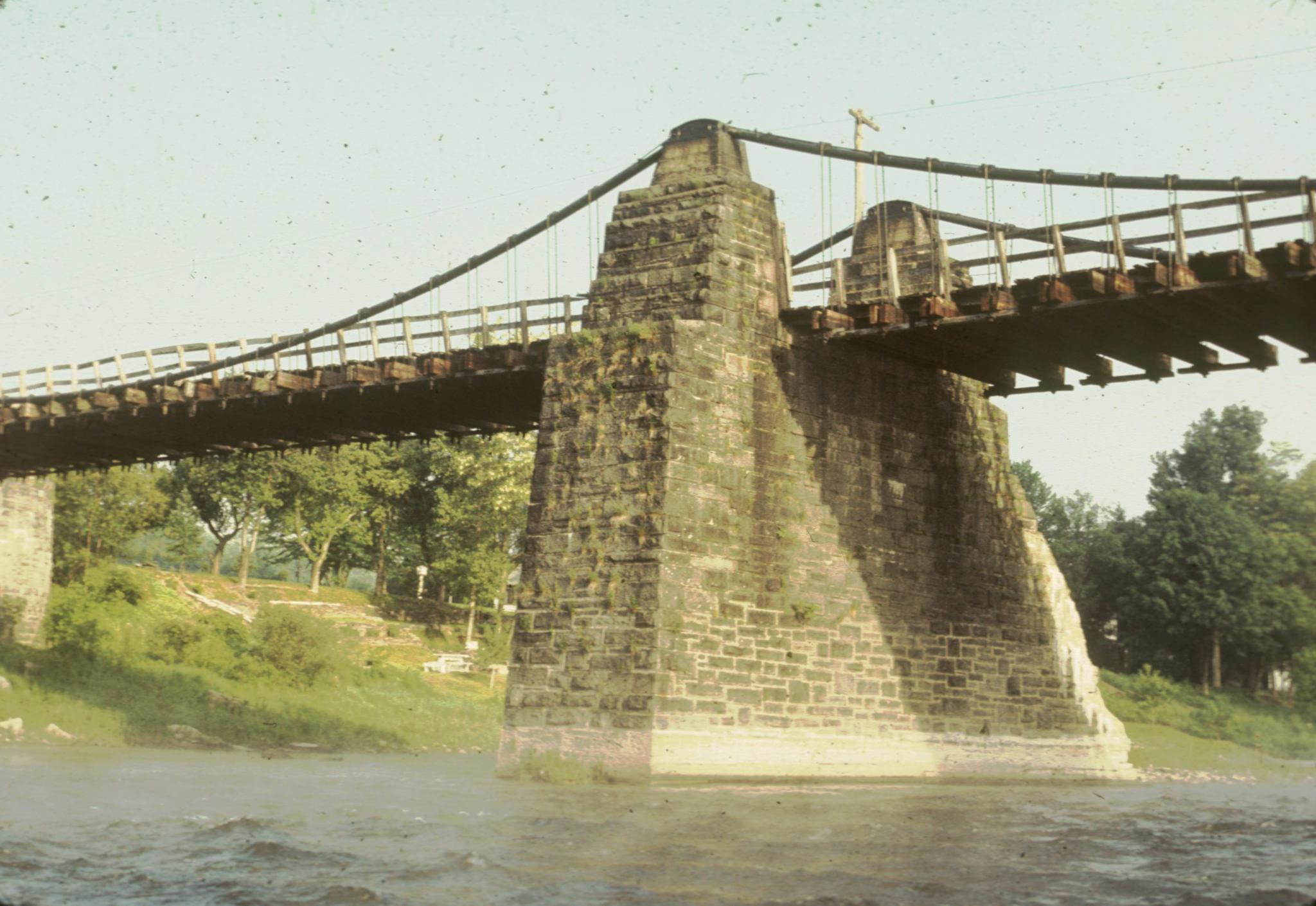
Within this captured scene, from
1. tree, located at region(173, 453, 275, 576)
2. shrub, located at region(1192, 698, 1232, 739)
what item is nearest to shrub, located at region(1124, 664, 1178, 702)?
shrub, located at region(1192, 698, 1232, 739)


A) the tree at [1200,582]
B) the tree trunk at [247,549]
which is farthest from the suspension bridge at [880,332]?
the tree at [1200,582]

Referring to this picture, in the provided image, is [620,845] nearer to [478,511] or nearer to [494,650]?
[494,650]

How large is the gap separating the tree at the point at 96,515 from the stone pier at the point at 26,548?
188 inches

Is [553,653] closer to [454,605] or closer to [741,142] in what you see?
[741,142]

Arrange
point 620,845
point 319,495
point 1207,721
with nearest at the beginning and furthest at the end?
point 620,845
point 1207,721
point 319,495

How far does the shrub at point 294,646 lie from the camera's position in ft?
139

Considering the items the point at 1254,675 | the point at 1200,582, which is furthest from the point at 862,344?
the point at 1254,675

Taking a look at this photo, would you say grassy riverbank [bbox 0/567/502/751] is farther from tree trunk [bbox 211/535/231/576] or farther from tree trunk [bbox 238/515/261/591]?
tree trunk [bbox 211/535/231/576]

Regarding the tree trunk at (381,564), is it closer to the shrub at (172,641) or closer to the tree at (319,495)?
the tree at (319,495)

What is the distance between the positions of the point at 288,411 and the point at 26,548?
18.1m

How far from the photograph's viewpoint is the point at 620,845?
1232 centimetres

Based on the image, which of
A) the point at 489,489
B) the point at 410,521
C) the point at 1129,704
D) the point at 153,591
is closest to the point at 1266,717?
the point at 1129,704

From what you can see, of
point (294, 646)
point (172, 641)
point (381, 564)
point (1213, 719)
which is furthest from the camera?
point (381, 564)

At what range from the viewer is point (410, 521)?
69188mm
